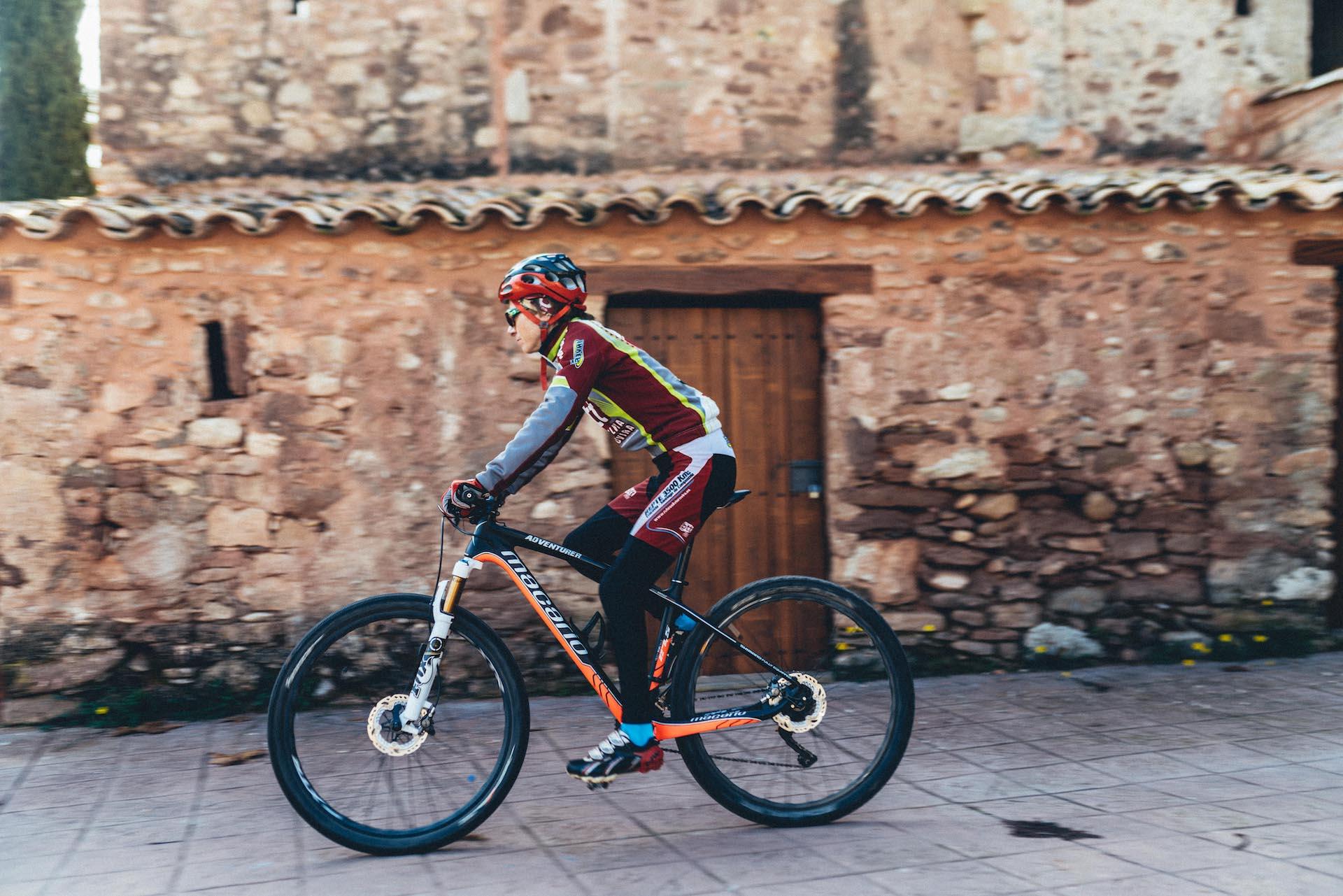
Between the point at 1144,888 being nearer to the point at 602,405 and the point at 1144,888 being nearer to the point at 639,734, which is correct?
the point at 639,734

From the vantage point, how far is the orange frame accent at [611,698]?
339cm

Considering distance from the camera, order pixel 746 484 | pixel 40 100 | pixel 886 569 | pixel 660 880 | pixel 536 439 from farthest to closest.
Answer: pixel 40 100
pixel 746 484
pixel 886 569
pixel 536 439
pixel 660 880

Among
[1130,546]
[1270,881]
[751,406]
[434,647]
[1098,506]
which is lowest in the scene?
[1270,881]

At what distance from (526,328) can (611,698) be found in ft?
3.97

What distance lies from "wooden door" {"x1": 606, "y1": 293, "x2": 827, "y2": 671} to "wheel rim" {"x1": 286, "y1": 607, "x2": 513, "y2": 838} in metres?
2.53

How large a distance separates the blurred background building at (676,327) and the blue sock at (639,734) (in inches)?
89.8

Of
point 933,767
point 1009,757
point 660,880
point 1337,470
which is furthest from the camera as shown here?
point 1337,470

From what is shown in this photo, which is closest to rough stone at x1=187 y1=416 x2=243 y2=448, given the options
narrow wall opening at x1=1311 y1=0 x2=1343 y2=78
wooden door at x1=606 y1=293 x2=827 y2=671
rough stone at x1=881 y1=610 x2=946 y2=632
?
wooden door at x1=606 y1=293 x2=827 y2=671

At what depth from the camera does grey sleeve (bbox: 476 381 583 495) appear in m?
3.29

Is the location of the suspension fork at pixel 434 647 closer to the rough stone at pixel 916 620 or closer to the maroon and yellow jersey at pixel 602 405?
the maroon and yellow jersey at pixel 602 405

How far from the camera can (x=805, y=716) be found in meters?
3.49

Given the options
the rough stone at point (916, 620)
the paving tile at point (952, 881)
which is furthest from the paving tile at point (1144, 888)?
the rough stone at point (916, 620)

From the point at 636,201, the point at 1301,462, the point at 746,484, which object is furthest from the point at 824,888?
the point at 1301,462

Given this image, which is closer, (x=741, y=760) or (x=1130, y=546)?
(x=741, y=760)
